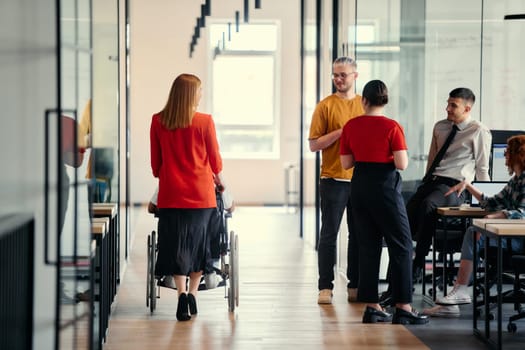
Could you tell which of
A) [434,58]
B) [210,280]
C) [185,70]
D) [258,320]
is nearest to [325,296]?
[258,320]

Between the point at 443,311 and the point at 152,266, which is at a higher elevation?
the point at 152,266

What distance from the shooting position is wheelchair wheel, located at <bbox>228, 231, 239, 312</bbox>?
20.6 ft

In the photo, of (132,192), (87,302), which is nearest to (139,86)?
(132,192)

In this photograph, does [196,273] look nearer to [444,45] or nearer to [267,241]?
[444,45]

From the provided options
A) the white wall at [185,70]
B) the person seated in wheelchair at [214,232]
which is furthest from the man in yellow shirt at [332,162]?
the white wall at [185,70]

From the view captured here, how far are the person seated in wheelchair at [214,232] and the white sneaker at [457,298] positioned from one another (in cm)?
145

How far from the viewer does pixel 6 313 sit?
3.29 metres

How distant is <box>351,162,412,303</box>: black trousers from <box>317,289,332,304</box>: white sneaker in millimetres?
756

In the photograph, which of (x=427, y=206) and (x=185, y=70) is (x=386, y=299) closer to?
(x=427, y=206)

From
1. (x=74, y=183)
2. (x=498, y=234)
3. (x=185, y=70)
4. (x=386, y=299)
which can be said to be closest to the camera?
(x=74, y=183)

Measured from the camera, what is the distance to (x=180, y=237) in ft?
20.4

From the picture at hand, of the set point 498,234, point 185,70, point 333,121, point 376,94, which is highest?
point 185,70

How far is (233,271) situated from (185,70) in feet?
36.7

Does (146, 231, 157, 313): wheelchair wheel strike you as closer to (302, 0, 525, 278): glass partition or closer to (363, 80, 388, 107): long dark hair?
(363, 80, 388, 107): long dark hair
